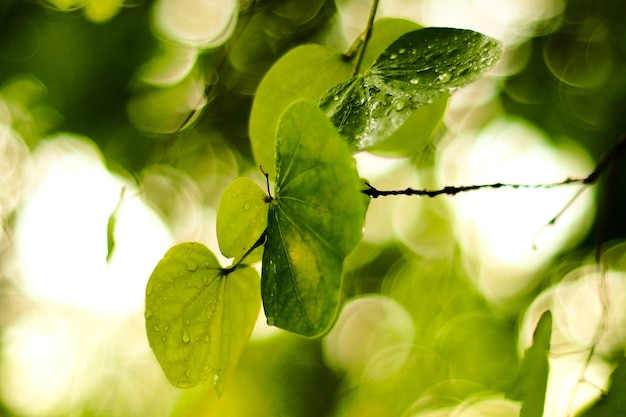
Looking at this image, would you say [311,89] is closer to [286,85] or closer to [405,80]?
[286,85]

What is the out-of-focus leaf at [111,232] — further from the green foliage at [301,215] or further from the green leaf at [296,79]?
the green leaf at [296,79]

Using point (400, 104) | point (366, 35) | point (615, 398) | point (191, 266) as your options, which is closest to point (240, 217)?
point (191, 266)

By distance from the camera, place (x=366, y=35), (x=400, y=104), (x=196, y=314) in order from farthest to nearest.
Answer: (x=366, y=35) < (x=196, y=314) < (x=400, y=104)

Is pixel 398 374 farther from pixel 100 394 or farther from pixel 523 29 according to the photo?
pixel 523 29

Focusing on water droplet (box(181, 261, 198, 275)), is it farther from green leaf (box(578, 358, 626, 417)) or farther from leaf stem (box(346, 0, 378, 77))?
green leaf (box(578, 358, 626, 417))

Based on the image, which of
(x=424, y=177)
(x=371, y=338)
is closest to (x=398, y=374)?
(x=371, y=338)

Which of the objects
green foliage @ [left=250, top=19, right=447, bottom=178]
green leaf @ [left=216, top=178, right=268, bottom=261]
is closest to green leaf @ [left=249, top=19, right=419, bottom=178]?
green foliage @ [left=250, top=19, right=447, bottom=178]
